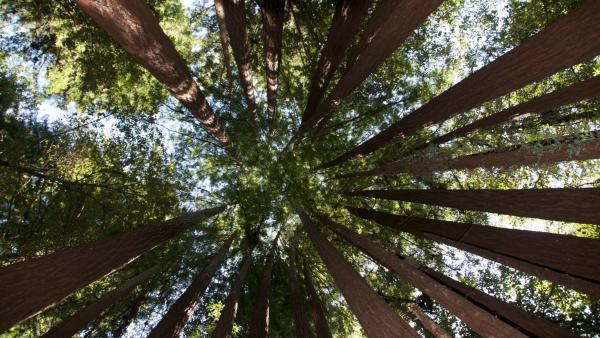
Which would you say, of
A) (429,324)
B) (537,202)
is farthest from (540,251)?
(429,324)

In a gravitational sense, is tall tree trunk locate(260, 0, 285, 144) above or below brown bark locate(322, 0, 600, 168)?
above

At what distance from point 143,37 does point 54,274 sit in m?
2.34

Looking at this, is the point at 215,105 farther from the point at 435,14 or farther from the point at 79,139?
the point at 435,14

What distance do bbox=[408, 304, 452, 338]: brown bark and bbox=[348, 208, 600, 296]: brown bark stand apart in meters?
1.93

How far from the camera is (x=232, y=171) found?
10.6m

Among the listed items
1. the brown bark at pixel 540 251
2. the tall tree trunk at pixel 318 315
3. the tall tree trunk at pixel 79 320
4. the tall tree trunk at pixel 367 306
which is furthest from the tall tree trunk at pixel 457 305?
the tall tree trunk at pixel 79 320

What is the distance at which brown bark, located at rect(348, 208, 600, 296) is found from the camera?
4.21m

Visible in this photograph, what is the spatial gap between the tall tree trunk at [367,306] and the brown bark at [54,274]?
2475 millimetres

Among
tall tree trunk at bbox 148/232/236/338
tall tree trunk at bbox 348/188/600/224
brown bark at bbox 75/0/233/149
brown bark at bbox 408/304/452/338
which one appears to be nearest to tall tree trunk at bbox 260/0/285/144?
brown bark at bbox 75/0/233/149

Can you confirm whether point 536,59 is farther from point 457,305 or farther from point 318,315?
point 318,315

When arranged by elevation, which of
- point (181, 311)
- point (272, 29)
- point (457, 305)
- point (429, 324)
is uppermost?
point (272, 29)

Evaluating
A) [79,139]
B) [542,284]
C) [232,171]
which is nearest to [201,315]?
[232,171]

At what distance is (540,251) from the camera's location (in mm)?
4535

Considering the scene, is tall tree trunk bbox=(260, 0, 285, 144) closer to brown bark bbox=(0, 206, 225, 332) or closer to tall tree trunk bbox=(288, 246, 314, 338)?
brown bark bbox=(0, 206, 225, 332)
